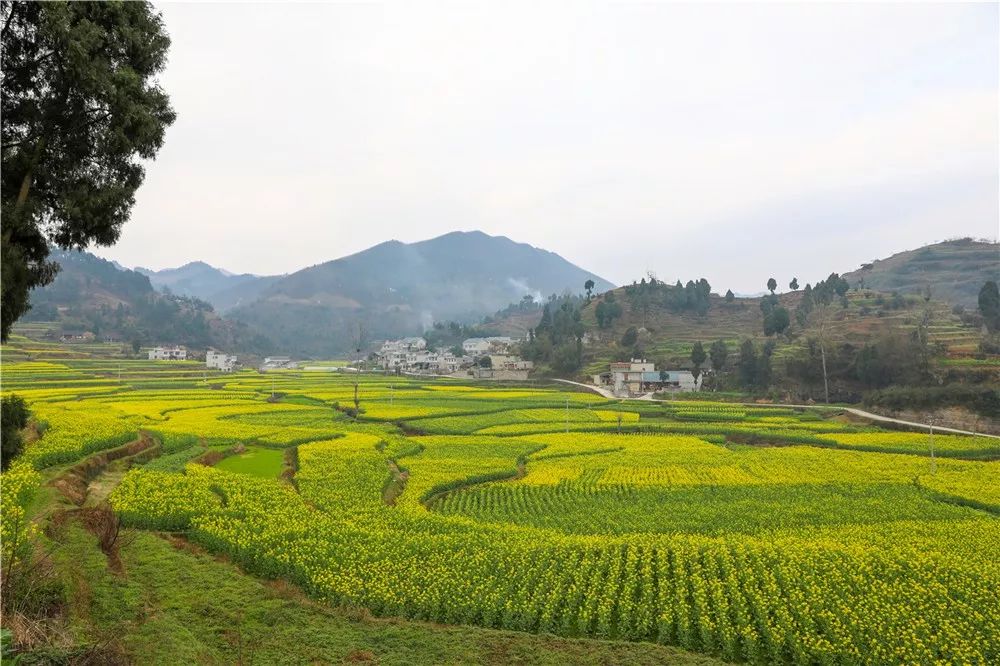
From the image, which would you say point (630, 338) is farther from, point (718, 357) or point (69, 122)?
point (69, 122)

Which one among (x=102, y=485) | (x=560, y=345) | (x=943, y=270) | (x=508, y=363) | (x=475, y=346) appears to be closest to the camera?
(x=102, y=485)

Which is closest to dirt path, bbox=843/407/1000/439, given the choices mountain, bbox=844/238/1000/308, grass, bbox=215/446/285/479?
grass, bbox=215/446/285/479

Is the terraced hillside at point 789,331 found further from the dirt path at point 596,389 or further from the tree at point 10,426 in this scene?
the tree at point 10,426

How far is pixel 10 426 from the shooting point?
34.1ft

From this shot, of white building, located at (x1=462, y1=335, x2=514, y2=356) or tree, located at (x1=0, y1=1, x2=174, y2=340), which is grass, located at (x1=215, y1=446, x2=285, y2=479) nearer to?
tree, located at (x1=0, y1=1, x2=174, y2=340)

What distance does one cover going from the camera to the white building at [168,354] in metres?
111

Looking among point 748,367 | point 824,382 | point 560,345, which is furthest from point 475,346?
point 824,382

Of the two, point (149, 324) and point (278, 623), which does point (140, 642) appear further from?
point (149, 324)

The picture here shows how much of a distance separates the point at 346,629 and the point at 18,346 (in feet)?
299

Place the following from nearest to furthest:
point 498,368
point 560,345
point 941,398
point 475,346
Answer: point 941,398 → point 498,368 → point 560,345 → point 475,346

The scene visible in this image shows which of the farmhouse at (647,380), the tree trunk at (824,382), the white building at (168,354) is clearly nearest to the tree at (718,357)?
the farmhouse at (647,380)

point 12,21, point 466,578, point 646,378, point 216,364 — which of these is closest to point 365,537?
point 466,578

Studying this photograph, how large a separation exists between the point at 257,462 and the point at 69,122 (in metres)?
22.7

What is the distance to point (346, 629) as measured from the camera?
12.6 meters
